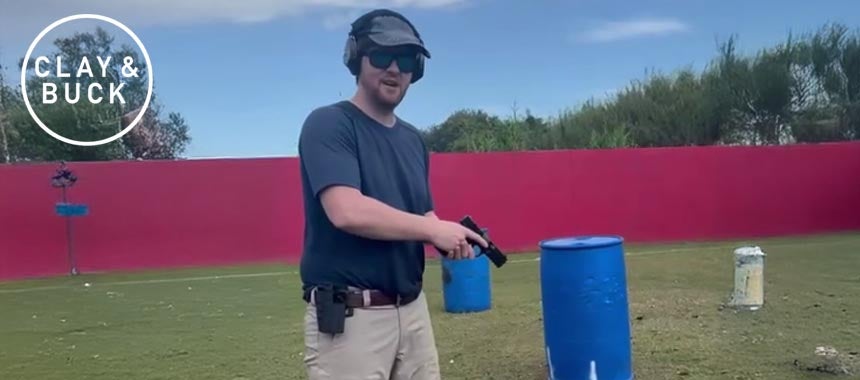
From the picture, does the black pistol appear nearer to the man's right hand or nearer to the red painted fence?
the man's right hand

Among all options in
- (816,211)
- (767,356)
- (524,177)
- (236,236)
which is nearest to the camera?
(767,356)

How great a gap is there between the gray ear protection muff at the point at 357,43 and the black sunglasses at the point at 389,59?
0.04 m

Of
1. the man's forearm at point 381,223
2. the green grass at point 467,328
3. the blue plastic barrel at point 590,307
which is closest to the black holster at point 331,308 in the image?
the man's forearm at point 381,223

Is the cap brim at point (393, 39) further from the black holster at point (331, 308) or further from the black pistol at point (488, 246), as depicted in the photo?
the black holster at point (331, 308)

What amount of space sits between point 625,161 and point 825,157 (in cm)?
424

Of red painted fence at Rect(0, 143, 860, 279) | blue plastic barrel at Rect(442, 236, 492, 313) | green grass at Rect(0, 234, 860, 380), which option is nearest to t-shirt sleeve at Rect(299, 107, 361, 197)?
green grass at Rect(0, 234, 860, 380)

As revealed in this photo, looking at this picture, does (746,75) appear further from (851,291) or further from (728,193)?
(851,291)

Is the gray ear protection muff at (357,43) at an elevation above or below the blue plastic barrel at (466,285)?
above

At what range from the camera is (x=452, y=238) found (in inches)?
88.7

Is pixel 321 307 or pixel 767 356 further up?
pixel 321 307

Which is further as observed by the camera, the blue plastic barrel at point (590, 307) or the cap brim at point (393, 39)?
the blue plastic barrel at point (590, 307)

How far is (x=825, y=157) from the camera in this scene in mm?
17406

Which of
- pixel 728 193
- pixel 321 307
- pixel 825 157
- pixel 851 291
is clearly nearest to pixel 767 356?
pixel 851 291

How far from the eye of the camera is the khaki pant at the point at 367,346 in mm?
2355
